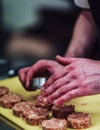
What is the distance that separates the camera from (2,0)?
1363 mm

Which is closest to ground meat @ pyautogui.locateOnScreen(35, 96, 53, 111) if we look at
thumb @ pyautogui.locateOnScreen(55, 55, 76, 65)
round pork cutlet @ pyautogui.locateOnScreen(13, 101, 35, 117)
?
round pork cutlet @ pyautogui.locateOnScreen(13, 101, 35, 117)

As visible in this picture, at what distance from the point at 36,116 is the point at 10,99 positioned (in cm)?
16

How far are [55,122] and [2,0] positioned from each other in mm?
560

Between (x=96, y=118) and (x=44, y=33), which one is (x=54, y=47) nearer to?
(x=44, y=33)

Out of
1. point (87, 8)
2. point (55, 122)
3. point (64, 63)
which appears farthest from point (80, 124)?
point (87, 8)

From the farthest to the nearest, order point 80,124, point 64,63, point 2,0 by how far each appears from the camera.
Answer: point 2,0 → point 64,63 → point 80,124

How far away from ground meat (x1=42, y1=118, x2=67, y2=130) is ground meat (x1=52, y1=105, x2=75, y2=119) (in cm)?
4

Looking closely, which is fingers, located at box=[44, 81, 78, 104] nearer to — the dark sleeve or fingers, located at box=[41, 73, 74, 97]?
fingers, located at box=[41, 73, 74, 97]

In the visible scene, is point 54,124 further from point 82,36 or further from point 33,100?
point 82,36

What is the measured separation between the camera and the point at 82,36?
150cm

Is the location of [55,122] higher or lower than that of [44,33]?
lower

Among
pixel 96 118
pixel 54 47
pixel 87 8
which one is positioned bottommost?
pixel 96 118

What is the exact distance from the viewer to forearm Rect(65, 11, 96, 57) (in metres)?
1.46

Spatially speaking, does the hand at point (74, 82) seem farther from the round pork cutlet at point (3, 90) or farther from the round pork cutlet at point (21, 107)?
the round pork cutlet at point (3, 90)
